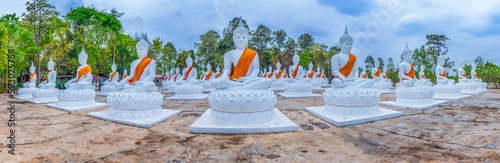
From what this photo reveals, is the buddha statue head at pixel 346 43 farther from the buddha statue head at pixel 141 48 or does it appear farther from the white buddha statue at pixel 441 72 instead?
the white buddha statue at pixel 441 72

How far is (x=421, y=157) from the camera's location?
2553 mm

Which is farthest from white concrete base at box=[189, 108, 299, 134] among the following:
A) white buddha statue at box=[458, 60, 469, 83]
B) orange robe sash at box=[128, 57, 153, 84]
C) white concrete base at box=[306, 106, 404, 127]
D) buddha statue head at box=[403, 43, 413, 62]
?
white buddha statue at box=[458, 60, 469, 83]

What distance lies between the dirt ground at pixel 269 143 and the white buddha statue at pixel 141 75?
1.04m

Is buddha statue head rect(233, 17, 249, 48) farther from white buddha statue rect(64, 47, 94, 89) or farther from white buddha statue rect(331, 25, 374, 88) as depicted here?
white buddha statue rect(64, 47, 94, 89)

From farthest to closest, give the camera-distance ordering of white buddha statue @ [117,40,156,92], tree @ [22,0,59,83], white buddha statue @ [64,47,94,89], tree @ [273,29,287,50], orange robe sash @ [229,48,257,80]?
tree @ [273,29,287,50]
tree @ [22,0,59,83]
white buddha statue @ [64,47,94,89]
white buddha statue @ [117,40,156,92]
orange robe sash @ [229,48,257,80]

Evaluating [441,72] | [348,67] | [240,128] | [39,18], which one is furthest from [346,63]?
[39,18]

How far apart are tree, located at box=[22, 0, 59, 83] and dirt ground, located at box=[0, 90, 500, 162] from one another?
14677 mm

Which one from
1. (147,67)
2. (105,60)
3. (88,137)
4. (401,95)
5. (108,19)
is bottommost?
(88,137)

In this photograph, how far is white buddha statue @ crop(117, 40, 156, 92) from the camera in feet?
17.0

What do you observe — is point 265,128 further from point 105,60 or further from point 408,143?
point 105,60

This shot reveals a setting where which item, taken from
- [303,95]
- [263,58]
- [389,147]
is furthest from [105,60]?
[389,147]

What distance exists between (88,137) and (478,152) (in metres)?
5.05

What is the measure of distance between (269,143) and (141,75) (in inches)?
144

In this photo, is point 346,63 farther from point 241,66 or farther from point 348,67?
point 241,66
